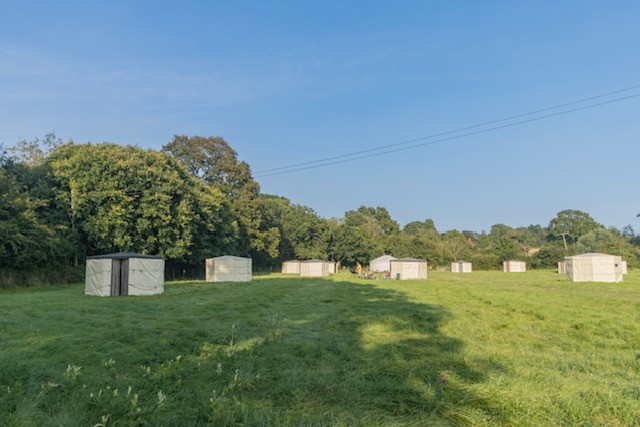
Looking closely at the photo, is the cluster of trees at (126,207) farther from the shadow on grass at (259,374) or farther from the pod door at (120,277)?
the shadow on grass at (259,374)

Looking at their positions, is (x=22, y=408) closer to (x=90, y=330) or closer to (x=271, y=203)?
(x=90, y=330)

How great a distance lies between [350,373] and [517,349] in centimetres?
334

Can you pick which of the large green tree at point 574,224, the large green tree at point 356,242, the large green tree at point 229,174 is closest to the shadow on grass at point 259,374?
the large green tree at point 229,174

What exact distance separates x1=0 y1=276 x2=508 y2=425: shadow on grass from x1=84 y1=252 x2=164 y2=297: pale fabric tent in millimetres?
10275

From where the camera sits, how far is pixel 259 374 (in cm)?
473

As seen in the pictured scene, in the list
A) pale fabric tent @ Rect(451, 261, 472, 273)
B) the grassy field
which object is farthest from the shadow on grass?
pale fabric tent @ Rect(451, 261, 472, 273)

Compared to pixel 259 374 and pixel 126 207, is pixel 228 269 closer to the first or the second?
pixel 126 207

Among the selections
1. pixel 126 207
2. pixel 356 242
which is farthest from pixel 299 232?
pixel 126 207

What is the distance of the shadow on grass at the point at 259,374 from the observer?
3.57 meters

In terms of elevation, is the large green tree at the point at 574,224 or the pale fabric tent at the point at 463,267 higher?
the large green tree at the point at 574,224

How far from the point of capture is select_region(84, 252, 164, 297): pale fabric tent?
18.1 meters

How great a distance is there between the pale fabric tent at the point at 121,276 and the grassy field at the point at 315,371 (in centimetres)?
929

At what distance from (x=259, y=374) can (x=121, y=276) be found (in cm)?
1609

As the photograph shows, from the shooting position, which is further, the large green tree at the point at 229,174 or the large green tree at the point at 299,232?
the large green tree at the point at 299,232
